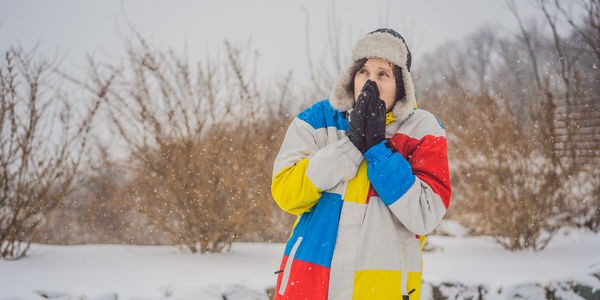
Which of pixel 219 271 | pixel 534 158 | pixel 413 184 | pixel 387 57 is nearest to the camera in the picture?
pixel 413 184

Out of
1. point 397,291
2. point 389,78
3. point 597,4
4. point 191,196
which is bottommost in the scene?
point 397,291

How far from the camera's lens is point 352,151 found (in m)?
1.18

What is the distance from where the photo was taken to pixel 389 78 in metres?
1.34

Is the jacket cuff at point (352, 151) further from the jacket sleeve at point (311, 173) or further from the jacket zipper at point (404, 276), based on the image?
the jacket zipper at point (404, 276)

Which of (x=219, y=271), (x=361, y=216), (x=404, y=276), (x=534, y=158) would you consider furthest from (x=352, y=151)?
(x=534, y=158)

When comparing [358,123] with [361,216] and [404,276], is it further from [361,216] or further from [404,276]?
[404,276]

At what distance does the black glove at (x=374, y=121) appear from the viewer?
1.17 metres

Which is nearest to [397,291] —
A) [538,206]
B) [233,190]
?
[233,190]

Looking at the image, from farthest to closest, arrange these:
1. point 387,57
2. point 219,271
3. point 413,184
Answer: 1. point 219,271
2. point 387,57
3. point 413,184

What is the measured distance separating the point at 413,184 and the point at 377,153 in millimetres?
159

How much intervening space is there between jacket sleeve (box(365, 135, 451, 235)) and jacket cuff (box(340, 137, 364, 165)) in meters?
0.03

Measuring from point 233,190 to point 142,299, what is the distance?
1.56 metres

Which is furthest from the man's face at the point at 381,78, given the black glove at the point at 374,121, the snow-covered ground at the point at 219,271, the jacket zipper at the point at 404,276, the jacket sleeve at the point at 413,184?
the snow-covered ground at the point at 219,271

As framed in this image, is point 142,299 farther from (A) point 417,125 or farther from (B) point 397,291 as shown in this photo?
(A) point 417,125
